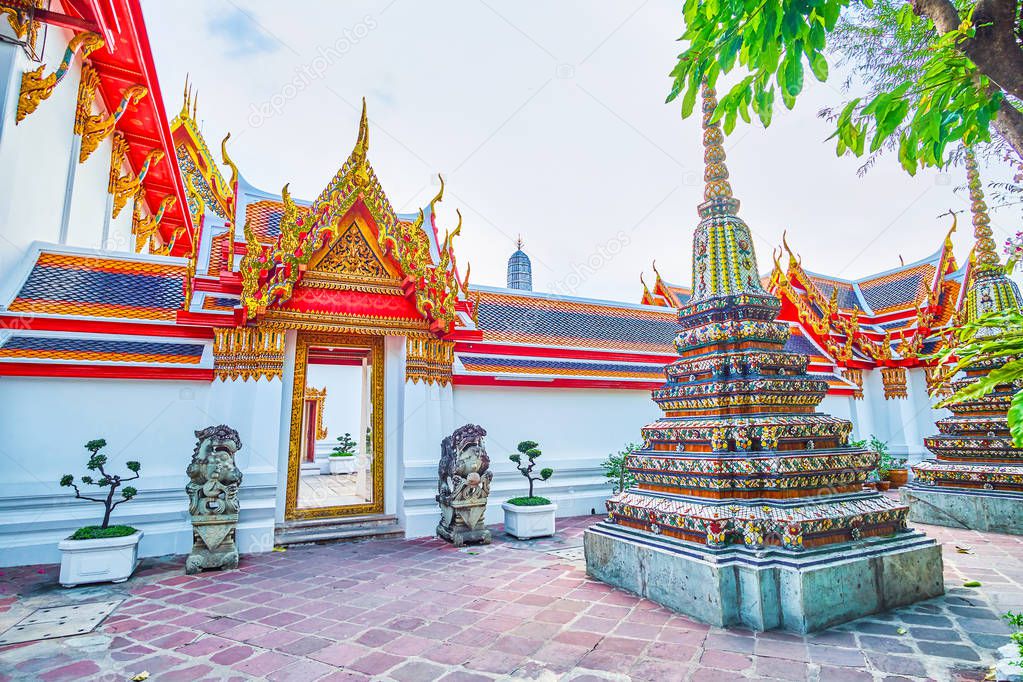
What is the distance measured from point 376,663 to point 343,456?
1153 centimetres

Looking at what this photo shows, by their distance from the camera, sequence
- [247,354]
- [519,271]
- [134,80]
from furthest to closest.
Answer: [519,271]
[134,80]
[247,354]

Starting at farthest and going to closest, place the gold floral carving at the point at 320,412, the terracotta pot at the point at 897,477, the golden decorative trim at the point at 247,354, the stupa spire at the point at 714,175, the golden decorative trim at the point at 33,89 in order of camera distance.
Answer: the gold floral carving at the point at 320,412 < the terracotta pot at the point at 897,477 < the golden decorative trim at the point at 247,354 < the golden decorative trim at the point at 33,89 < the stupa spire at the point at 714,175

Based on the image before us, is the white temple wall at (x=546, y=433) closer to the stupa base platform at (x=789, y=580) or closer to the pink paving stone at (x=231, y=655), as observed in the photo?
the pink paving stone at (x=231, y=655)

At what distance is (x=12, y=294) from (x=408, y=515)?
531 centimetres

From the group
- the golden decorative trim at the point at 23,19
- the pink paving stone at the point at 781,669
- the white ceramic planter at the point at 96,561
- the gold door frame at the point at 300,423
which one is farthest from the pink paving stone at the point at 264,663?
the golden decorative trim at the point at 23,19

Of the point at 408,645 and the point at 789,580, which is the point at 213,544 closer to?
the point at 408,645

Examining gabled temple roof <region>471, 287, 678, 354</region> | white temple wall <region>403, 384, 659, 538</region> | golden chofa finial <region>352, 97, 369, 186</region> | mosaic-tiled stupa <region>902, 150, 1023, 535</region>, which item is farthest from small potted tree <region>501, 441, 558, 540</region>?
mosaic-tiled stupa <region>902, 150, 1023, 535</region>

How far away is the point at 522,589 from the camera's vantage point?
14.3 ft

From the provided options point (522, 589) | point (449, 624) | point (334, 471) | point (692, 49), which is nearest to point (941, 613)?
point (522, 589)

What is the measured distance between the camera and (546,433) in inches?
333

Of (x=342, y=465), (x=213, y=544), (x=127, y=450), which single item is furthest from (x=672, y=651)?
(x=342, y=465)

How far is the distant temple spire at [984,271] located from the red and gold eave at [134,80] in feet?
38.9

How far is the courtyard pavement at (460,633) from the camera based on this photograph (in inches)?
111

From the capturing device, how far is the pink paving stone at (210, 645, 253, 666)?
3.08 metres
